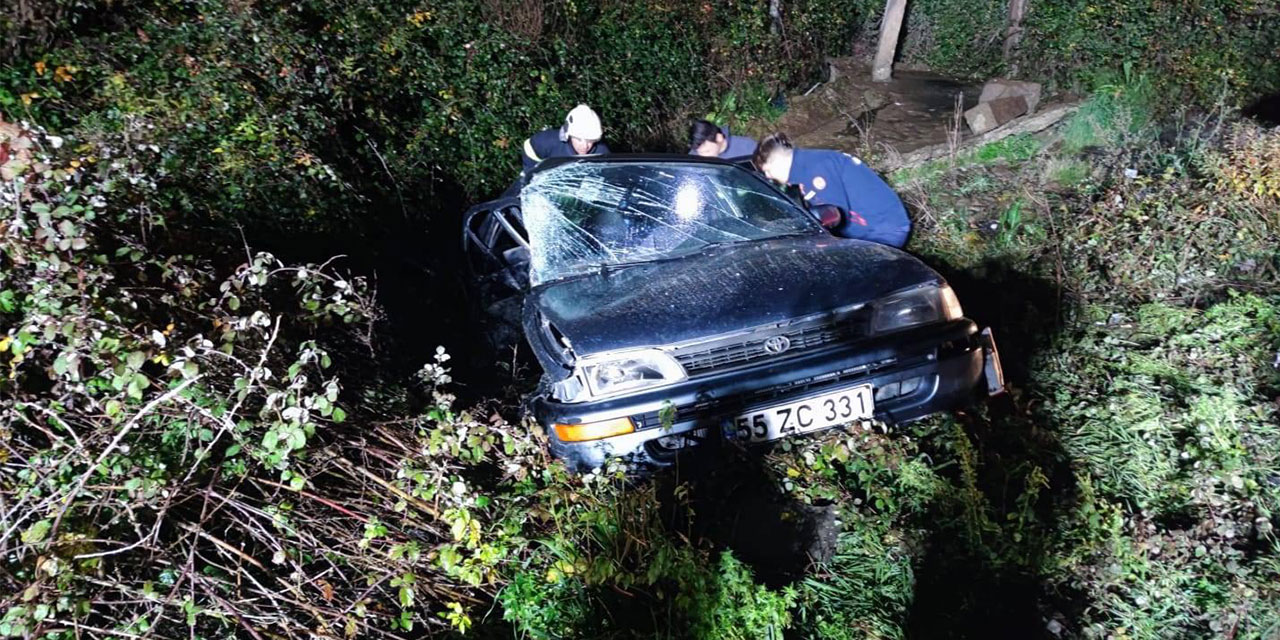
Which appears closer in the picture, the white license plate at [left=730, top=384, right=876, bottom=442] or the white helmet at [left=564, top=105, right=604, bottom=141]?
the white license plate at [left=730, top=384, right=876, bottom=442]

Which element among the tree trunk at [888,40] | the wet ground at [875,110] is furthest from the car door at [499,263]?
the tree trunk at [888,40]

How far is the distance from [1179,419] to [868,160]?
4584 millimetres

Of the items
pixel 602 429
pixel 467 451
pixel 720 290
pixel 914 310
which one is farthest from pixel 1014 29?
pixel 467 451

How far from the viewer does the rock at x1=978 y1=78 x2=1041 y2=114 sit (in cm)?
870

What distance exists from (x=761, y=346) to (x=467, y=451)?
4.16 feet

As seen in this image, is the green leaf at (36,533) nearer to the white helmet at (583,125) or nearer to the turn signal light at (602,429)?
the turn signal light at (602,429)

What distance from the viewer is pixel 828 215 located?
4352mm

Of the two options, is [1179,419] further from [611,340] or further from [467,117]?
[467,117]

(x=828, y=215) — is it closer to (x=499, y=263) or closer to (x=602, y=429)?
(x=499, y=263)

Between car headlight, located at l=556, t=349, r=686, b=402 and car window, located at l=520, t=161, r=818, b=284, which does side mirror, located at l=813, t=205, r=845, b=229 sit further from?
car headlight, located at l=556, t=349, r=686, b=402

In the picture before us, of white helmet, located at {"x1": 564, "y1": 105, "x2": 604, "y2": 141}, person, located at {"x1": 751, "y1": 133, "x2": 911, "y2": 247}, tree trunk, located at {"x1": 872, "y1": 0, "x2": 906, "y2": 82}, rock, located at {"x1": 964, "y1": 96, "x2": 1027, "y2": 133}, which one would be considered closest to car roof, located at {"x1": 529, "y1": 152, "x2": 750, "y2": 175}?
person, located at {"x1": 751, "y1": 133, "x2": 911, "y2": 247}

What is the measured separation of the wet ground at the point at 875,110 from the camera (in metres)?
9.02

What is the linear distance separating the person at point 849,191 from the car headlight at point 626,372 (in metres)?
1.90

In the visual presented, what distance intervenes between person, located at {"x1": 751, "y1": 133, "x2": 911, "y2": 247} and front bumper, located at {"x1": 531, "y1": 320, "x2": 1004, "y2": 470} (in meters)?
1.47
